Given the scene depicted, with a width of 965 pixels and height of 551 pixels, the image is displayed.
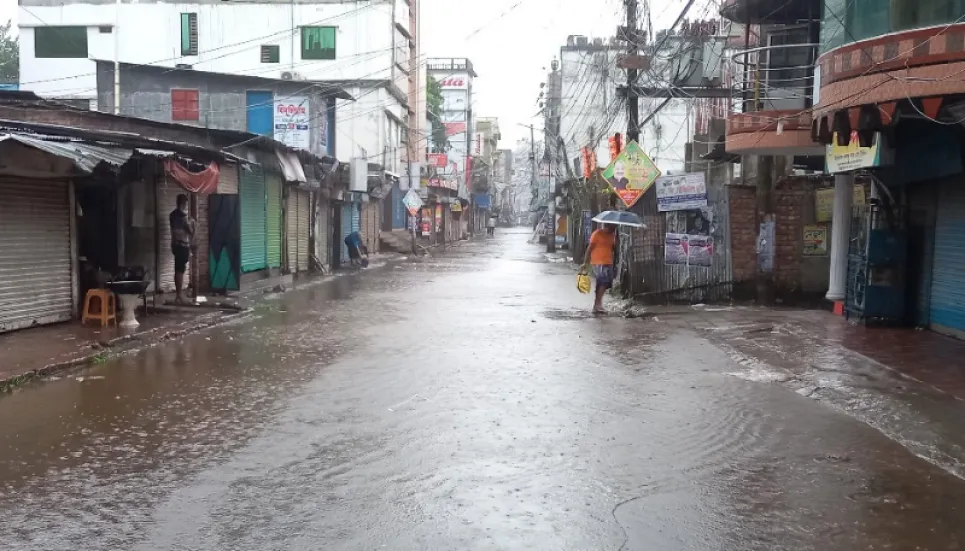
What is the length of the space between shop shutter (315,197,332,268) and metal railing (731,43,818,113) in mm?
15571

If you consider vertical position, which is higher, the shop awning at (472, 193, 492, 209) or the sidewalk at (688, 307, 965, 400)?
the shop awning at (472, 193, 492, 209)

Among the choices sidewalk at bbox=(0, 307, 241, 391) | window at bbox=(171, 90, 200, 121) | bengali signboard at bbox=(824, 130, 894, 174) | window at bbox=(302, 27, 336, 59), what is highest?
window at bbox=(302, 27, 336, 59)

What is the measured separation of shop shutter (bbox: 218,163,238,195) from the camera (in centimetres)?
1810

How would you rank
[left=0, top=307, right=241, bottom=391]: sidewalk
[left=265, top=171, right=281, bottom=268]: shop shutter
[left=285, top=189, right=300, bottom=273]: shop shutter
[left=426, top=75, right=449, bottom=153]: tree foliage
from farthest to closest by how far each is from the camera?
[left=426, top=75, right=449, bottom=153]: tree foliage
[left=285, top=189, right=300, bottom=273]: shop shutter
[left=265, top=171, right=281, bottom=268]: shop shutter
[left=0, top=307, right=241, bottom=391]: sidewalk

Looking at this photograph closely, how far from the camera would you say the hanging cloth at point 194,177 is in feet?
46.6

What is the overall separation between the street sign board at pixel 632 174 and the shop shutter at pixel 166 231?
362 inches

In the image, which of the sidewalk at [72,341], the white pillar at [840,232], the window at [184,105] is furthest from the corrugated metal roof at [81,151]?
the window at [184,105]

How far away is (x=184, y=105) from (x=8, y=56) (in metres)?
26.1

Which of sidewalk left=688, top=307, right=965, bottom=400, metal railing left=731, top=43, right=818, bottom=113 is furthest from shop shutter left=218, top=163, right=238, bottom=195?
metal railing left=731, top=43, right=818, bottom=113

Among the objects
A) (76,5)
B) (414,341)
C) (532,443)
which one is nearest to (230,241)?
(414,341)

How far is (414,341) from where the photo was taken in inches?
495

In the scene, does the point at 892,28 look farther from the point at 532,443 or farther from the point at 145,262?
the point at 145,262

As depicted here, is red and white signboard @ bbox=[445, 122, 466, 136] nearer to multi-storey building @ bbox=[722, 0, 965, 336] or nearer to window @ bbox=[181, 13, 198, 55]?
window @ bbox=[181, 13, 198, 55]

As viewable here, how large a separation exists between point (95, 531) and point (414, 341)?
25.8 ft
